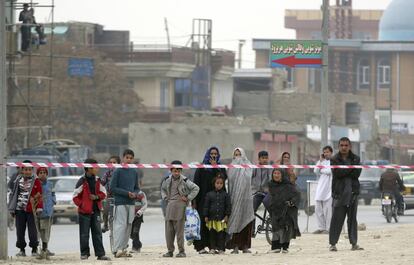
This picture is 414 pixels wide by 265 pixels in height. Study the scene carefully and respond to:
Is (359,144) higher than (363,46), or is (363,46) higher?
(363,46)

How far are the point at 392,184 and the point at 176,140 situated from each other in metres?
39.1

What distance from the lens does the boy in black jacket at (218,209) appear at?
2000cm

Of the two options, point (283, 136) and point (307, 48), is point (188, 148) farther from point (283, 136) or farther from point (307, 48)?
point (307, 48)

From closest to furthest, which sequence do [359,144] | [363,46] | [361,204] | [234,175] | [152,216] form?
[234,175]
[152,216]
[361,204]
[359,144]
[363,46]

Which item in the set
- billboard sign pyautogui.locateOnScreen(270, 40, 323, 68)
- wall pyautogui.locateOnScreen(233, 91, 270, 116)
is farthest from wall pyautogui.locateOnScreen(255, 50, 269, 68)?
billboard sign pyautogui.locateOnScreen(270, 40, 323, 68)

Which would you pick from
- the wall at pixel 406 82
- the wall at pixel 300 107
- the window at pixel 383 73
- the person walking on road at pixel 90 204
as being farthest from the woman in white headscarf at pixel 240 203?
the window at pixel 383 73

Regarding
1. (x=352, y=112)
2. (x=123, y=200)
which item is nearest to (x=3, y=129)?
(x=123, y=200)

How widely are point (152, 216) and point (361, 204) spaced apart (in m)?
13.4

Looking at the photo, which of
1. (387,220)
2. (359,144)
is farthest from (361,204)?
(359,144)

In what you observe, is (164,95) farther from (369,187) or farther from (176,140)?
(369,187)

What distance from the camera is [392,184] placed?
109ft

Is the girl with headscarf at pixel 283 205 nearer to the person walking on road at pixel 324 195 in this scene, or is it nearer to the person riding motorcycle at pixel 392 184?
the person walking on road at pixel 324 195

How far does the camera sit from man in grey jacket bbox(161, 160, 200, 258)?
1983cm

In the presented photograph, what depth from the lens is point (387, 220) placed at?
33094 mm
